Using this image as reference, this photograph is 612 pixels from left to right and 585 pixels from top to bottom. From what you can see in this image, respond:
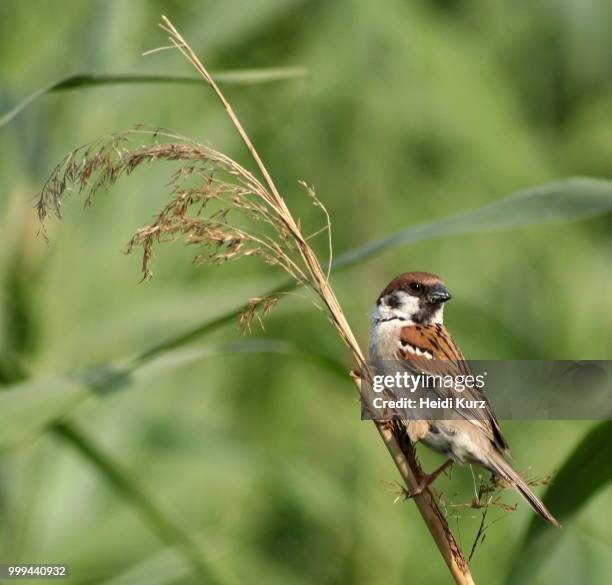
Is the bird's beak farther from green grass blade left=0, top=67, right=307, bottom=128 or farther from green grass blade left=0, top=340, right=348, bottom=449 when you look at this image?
green grass blade left=0, top=67, right=307, bottom=128

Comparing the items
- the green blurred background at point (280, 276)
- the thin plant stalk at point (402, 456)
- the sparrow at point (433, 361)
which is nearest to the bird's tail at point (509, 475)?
the sparrow at point (433, 361)

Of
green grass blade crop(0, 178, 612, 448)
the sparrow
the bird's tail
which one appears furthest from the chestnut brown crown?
the bird's tail

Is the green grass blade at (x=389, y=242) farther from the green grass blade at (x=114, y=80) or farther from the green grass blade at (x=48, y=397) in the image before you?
the green grass blade at (x=114, y=80)

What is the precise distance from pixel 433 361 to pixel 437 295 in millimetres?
129

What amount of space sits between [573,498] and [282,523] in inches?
97.5

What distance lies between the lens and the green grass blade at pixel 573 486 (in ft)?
5.00

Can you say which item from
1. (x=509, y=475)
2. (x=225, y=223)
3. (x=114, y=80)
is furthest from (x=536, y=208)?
(x=114, y=80)

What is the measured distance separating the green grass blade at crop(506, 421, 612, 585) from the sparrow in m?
0.06

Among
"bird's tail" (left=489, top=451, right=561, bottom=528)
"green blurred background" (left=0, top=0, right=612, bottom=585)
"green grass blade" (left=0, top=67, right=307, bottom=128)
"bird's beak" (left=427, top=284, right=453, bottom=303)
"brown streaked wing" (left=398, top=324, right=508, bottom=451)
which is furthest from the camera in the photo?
"green blurred background" (left=0, top=0, right=612, bottom=585)

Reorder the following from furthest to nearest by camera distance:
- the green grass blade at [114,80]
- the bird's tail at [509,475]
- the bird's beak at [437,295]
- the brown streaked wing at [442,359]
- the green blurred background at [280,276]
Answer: the green blurred background at [280,276]
the bird's beak at [437,295]
the green grass blade at [114,80]
the brown streaked wing at [442,359]
the bird's tail at [509,475]

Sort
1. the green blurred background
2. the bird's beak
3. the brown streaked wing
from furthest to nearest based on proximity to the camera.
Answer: the green blurred background < the bird's beak < the brown streaked wing

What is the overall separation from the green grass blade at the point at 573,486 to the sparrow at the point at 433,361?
60mm

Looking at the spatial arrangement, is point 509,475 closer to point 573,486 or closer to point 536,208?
point 573,486

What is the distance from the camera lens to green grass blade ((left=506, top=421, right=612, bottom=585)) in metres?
1.52
